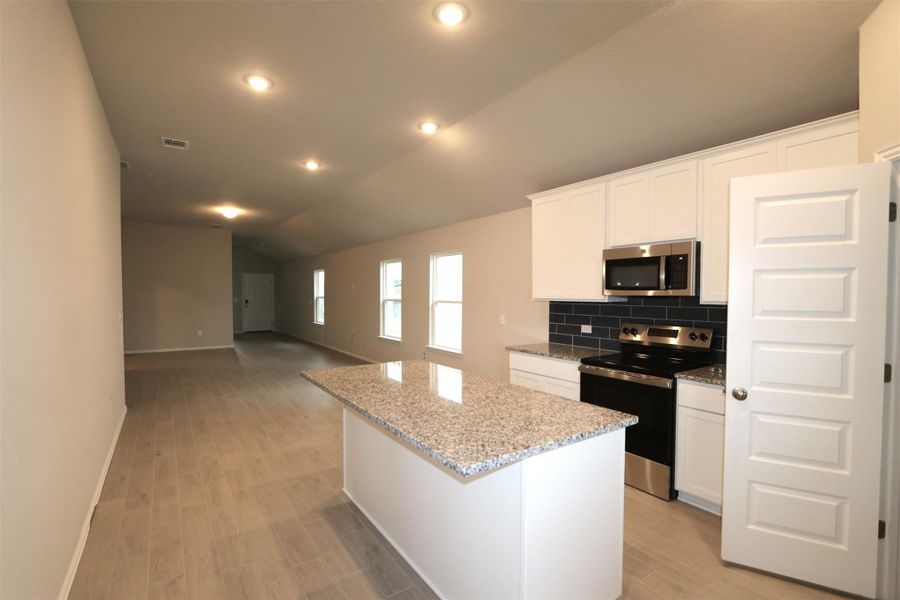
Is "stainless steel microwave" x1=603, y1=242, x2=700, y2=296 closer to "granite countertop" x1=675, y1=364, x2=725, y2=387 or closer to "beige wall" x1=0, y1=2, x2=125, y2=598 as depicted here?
"granite countertop" x1=675, y1=364, x2=725, y2=387

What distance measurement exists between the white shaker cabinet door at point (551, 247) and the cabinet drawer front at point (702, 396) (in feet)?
4.22

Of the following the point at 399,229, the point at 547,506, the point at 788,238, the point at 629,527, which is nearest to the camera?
the point at 547,506

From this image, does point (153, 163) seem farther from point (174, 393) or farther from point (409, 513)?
point (409, 513)

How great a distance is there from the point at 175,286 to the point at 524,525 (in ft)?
30.8

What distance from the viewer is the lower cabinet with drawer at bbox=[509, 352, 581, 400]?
10.7ft

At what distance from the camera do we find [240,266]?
1238 cm

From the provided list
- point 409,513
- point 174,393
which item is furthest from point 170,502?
point 174,393

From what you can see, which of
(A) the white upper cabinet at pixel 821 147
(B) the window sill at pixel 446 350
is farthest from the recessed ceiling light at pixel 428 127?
(B) the window sill at pixel 446 350

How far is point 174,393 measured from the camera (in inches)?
215

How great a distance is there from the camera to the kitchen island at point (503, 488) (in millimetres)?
1467

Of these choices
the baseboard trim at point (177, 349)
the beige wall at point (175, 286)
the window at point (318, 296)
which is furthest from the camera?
the window at point (318, 296)

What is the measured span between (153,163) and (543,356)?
15.0 ft

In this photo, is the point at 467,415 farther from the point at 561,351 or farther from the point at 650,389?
the point at 561,351

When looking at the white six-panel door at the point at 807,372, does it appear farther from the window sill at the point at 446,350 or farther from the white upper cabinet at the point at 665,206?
the window sill at the point at 446,350
